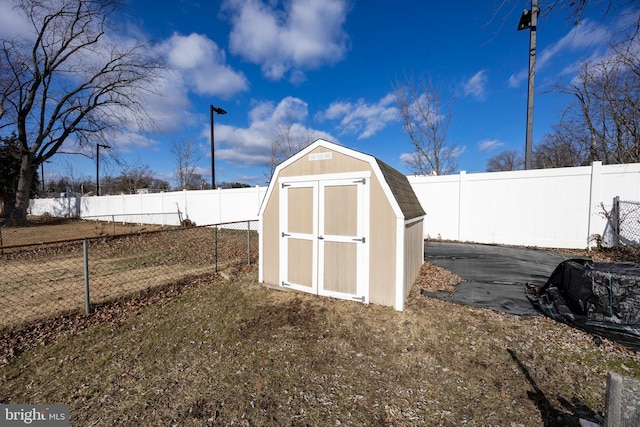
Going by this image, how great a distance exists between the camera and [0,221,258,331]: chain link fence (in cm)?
441

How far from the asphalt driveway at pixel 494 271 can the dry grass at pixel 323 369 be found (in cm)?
48

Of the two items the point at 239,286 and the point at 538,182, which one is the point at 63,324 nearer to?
the point at 239,286

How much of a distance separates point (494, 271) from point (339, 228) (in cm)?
448

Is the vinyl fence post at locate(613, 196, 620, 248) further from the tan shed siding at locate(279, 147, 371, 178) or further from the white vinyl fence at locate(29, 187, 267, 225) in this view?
the white vinyl fence at locate(29, 187, 267, 225)

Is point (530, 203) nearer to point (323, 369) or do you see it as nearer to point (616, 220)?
point (616, 220)

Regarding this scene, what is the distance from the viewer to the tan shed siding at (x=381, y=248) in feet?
13.6

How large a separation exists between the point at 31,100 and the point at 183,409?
26.1m

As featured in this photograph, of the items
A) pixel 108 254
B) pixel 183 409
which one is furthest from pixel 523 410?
pixel 108 254

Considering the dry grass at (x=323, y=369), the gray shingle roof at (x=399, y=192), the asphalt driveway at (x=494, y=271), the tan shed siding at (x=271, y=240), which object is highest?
the gray shingle roof at (x=399, y=192)

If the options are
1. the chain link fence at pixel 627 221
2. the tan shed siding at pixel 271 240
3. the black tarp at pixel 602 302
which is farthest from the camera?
the chain link fence at pixel 627 221

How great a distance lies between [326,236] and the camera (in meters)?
4.68

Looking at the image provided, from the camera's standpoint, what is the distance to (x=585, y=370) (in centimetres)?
272

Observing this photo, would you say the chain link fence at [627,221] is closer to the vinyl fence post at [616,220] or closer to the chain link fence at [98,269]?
the vinyl fence post at [616,220]

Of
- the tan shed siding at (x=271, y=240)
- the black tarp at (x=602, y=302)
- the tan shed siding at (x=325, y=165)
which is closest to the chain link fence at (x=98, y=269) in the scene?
A: the tan shed siding at (x=271, y=240)
